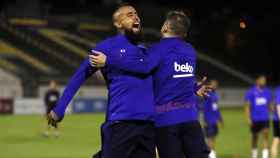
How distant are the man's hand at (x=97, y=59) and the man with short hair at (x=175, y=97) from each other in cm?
55

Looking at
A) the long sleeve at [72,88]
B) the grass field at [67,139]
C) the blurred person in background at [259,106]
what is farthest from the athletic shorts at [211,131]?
the long sleeve at [72,88]

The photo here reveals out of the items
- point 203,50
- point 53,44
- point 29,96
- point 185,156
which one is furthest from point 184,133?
point 203,50

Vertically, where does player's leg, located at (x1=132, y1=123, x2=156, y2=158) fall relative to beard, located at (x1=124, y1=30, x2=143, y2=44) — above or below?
below

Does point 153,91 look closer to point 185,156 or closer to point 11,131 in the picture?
point 185,156

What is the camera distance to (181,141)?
641cm

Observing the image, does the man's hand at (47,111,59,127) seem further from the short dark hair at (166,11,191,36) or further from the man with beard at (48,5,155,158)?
the short dark hair at (166,11,191,36)

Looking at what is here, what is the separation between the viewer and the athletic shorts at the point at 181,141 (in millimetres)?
6324

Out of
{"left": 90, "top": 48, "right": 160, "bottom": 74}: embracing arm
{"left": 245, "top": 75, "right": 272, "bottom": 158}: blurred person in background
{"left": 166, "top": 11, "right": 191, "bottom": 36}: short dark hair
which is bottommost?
{"left": 245, "top": 75, "right": 272, "bottom": 158}: blurred person in background

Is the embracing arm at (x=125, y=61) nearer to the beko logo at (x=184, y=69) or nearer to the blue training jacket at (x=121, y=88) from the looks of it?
the blue training jacket at (x=121, y=88)

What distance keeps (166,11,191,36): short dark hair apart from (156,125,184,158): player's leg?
3.24 ft

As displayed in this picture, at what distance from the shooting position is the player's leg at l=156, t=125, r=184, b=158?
20.7 feet

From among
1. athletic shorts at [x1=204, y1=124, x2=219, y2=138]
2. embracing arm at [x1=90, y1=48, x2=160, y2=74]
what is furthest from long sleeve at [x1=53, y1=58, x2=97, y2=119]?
athletic shorts at [x1=204, y1=124, x2=219, y2=138]

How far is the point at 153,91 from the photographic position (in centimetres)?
629

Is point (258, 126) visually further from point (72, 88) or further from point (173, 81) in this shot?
point (72, 88)
